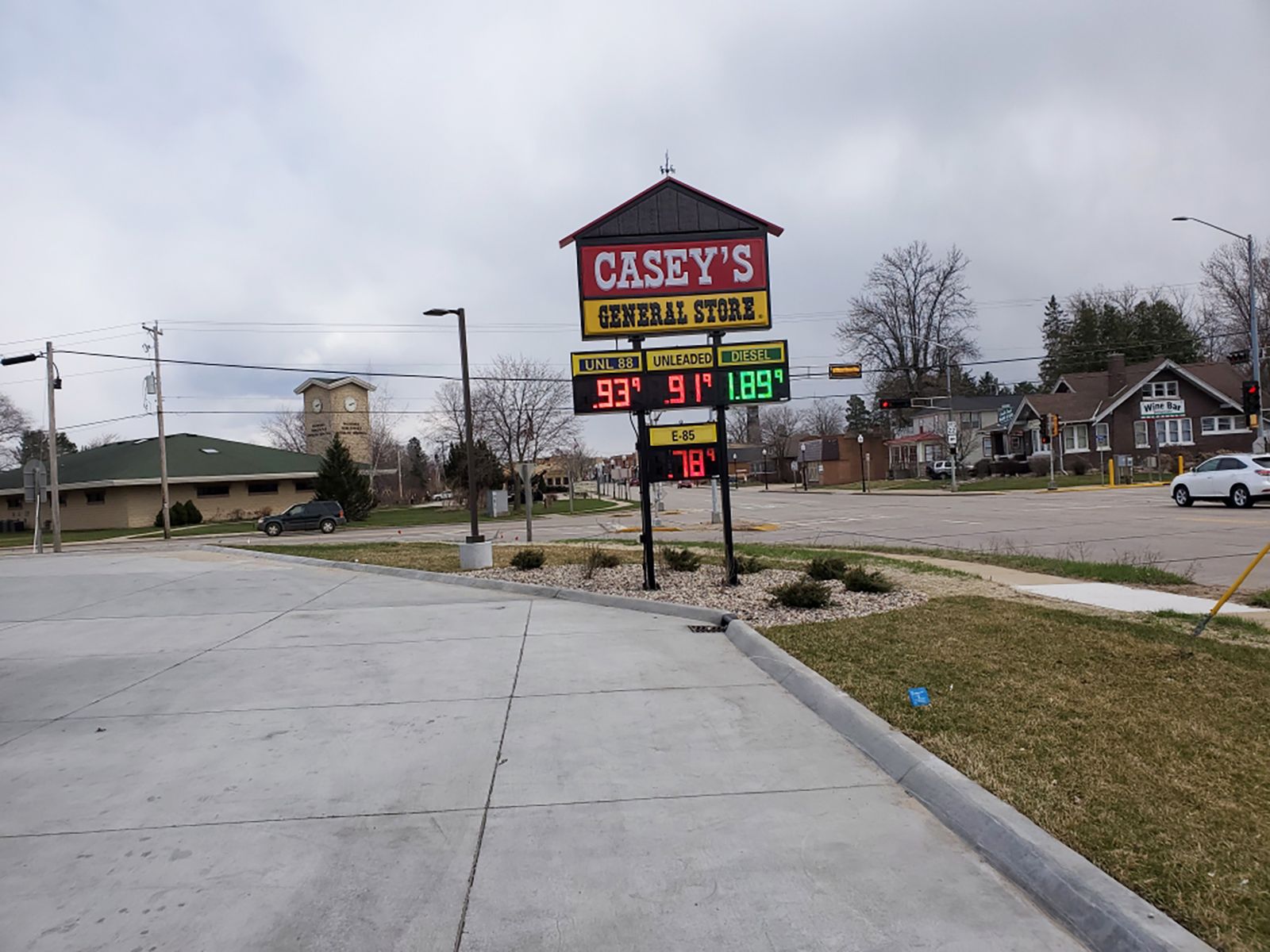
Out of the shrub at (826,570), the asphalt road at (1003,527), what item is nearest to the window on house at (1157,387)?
the asphalt road at (1003,527)

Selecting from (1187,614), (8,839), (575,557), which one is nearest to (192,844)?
(8,839)

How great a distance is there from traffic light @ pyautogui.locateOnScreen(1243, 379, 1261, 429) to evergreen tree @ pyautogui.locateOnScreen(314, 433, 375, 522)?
135 ft

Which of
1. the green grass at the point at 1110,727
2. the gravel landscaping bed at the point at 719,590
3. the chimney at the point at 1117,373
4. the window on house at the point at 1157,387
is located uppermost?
the chimney at the point at 1117,373

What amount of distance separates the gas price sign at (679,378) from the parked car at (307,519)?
32.4 metres

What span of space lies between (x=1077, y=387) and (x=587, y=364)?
6046 cm

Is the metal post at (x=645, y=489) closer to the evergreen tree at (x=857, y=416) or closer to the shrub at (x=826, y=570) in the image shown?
the shrub at (x=826, y=570)

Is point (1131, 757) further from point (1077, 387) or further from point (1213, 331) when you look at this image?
point (1213, 331)

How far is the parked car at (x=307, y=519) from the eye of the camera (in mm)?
40344

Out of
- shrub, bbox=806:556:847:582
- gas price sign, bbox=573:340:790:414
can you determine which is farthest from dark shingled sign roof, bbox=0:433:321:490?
shrub, bbox=806:556:847:582

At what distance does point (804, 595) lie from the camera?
10.4 meters

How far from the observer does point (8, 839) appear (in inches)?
176

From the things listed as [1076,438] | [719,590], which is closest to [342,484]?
[719,590]

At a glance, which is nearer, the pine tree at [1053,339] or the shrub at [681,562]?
the shrub at [681,562]

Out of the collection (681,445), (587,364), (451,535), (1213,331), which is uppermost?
(1213,331)
